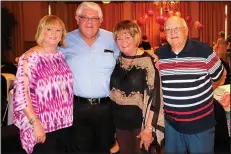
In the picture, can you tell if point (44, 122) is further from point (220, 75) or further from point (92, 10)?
point (220, 75)

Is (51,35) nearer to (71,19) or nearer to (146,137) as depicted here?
(146,137)

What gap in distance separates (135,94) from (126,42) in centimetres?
35

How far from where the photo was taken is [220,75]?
204 cm

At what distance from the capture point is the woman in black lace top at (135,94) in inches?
82.0

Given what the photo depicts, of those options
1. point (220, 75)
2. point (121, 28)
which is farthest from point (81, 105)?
point (220, 75)

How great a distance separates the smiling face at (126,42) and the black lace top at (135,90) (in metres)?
0.05

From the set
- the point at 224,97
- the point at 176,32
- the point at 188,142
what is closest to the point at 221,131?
the point at 224,97

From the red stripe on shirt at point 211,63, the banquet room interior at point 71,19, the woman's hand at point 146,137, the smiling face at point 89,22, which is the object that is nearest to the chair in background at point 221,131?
the red stripe on shirt at point 211,63

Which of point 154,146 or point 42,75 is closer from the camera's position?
point 42,75

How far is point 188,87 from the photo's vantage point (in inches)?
74.9

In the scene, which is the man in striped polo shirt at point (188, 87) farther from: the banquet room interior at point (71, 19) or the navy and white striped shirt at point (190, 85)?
the banquet room interior at point (71, 19)

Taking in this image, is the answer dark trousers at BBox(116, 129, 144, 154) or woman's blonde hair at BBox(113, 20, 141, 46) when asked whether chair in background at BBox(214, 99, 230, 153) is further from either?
woman's blonde hair at BBox(113, 20, 141, 46)

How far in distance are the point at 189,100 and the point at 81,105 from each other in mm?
783

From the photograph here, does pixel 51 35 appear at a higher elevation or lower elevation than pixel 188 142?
higher
